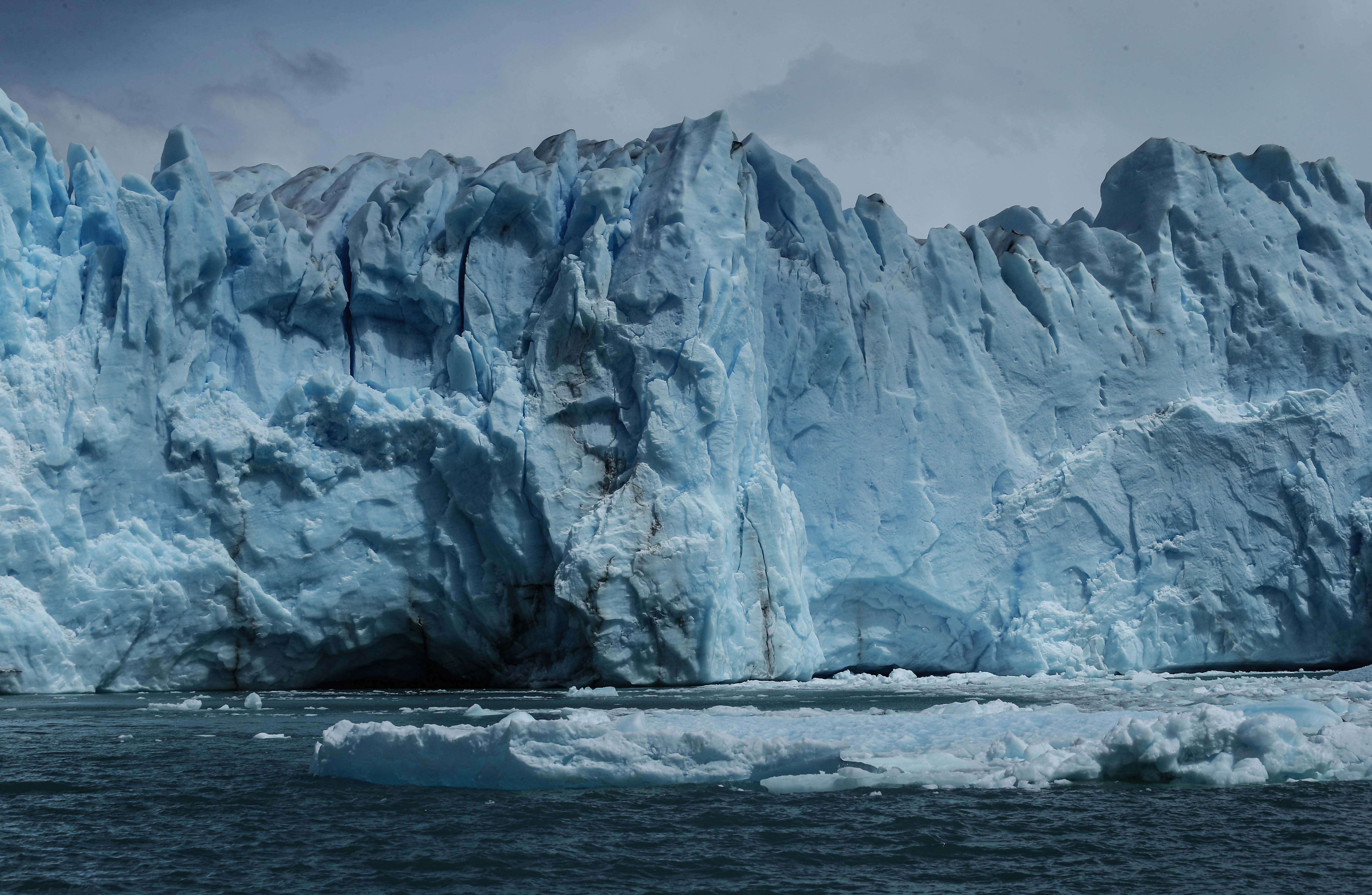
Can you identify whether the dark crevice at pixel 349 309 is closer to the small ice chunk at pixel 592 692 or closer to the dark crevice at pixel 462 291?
the dark crevice at pixel 462 291

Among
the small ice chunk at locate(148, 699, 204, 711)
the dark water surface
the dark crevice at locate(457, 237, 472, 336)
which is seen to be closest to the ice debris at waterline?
the dark water surface

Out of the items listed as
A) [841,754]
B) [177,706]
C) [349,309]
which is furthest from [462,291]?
[841,754]

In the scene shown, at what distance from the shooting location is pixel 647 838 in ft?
19.1

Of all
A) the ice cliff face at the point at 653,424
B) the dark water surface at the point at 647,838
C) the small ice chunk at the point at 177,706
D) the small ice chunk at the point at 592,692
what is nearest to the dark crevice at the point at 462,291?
the ice cliff face at the point at 653,424

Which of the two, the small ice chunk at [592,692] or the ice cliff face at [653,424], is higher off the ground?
the ice cliff face at [653,424]

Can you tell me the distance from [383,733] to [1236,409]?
15.9 metres

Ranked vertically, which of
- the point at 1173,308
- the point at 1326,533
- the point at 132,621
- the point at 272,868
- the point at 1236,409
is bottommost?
the point at 272,868

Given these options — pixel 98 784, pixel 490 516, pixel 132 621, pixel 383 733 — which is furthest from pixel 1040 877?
pixel 132 621

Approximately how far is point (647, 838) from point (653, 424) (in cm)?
1036

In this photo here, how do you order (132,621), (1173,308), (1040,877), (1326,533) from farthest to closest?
(1173,308) → (1326,533) → (132,621) → (1040,877)

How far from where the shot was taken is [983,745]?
759 centimetres

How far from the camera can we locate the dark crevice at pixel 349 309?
685 inches

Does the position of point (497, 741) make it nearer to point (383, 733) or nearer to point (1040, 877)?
point (383, 733)

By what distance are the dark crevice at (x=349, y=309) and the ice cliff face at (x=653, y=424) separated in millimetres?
67
